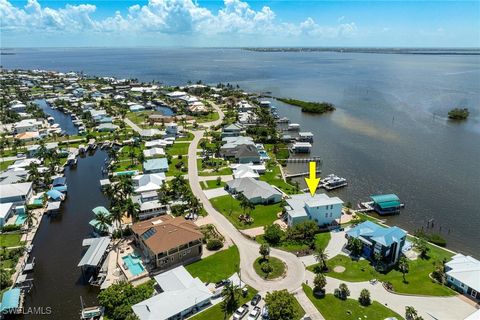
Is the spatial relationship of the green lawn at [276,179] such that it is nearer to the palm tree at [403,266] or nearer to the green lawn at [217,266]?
the green lawn at [217,266]

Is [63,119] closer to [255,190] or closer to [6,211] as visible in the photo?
[6,211]

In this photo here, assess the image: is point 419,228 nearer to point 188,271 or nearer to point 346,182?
point 346,182

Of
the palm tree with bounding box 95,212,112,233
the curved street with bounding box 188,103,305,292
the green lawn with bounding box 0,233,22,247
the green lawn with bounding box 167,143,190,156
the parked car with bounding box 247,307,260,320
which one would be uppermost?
the palm tree with bounding box 95,212,112,233

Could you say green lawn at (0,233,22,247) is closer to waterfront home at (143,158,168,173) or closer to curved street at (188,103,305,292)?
waterfront home at (143,158,168,173)

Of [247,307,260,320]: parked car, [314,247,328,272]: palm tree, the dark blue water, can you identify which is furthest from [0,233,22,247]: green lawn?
the dark blue water

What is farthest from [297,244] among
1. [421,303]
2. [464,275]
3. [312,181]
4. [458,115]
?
[458,115]

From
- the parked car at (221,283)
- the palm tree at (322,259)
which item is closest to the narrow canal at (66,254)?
the parked car at (221,283)
